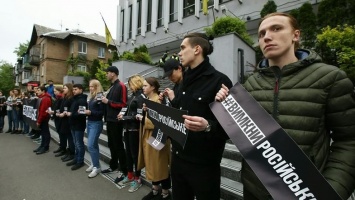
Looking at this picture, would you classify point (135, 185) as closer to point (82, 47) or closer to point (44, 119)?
point (44, 119)

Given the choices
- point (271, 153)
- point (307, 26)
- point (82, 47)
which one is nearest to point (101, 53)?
point (82, 47)

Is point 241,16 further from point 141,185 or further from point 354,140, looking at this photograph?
point 354,140

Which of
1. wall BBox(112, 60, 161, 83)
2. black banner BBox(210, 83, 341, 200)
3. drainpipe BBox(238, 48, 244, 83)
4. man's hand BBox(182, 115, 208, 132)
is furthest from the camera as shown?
wall BBox(112, 60, 161, 83)

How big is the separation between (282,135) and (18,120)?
513 inches

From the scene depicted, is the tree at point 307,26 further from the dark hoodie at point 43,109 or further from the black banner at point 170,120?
the dark hoodie at point 43,109

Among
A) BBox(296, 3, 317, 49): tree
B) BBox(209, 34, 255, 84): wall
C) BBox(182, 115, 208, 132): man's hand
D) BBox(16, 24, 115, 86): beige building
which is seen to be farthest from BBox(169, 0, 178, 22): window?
BBox(182, 115, 208, 132): man's hand

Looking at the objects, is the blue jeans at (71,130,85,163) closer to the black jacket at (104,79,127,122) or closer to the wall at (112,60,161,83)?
the black jacket at (104,79,127,122)

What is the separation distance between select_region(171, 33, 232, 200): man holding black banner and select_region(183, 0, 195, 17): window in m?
18.5

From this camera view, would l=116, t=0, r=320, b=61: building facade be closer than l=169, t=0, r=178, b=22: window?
Yes

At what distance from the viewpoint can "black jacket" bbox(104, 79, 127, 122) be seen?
484 cm

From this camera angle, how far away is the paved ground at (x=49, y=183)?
4.28 meters

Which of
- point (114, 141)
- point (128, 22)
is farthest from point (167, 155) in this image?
point (128, 22)

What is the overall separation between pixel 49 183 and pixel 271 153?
16.5 feet

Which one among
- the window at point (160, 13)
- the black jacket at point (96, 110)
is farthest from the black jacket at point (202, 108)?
the window at point (160, 13)
